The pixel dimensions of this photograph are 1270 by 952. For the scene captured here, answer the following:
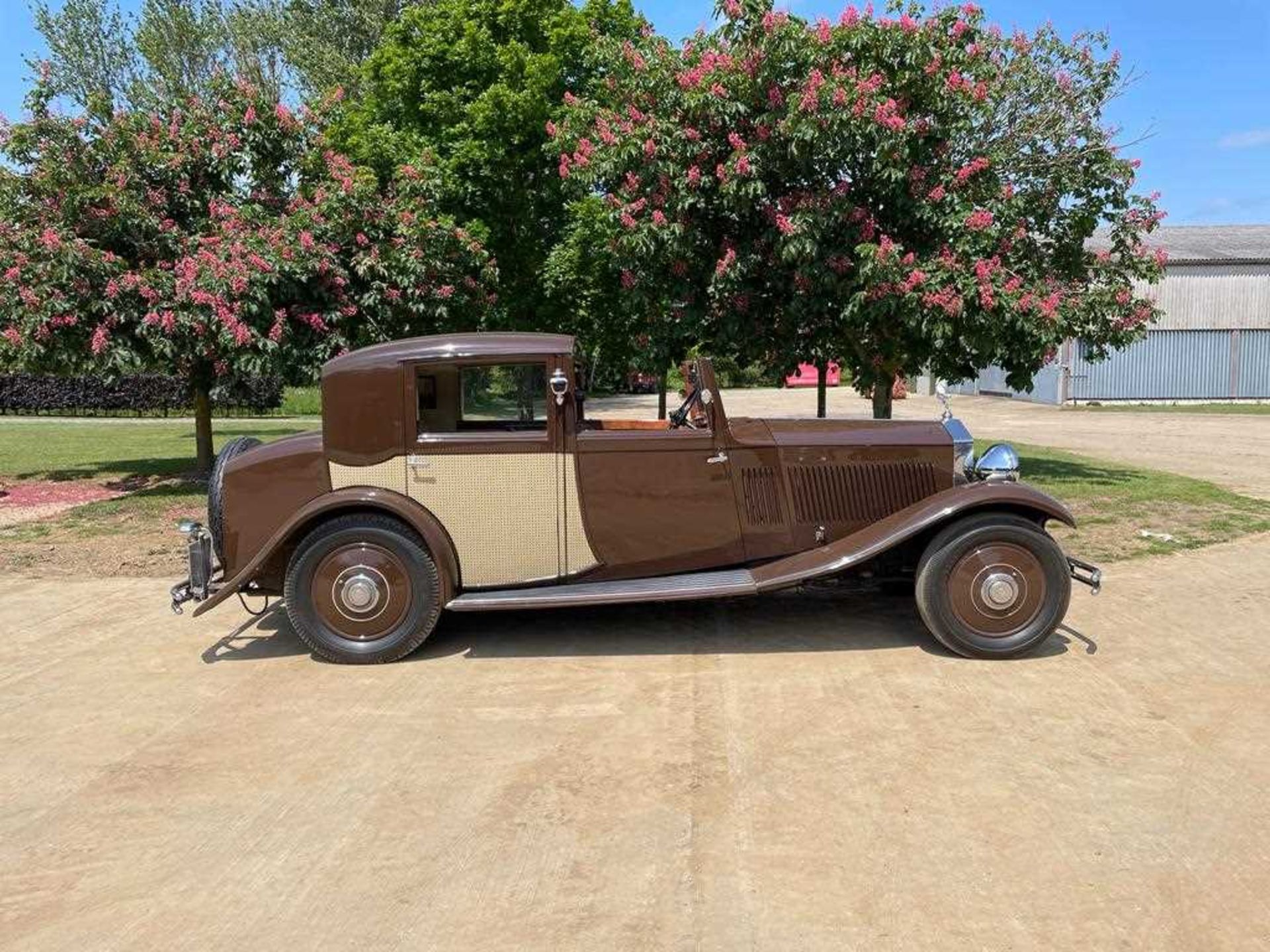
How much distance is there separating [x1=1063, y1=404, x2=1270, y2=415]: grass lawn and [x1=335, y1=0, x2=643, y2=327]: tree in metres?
17.9

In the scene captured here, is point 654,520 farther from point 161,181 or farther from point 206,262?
point 161,181

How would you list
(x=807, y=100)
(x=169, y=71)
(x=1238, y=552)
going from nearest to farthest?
1. (x=1238, y=552)
2. (x=807, y=100)
3. (x=169, y=71)

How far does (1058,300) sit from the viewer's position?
1061 cm

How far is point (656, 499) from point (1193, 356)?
29830 mm

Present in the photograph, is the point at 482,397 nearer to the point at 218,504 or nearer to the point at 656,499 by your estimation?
the point at 656,499

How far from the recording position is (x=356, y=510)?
5441mm

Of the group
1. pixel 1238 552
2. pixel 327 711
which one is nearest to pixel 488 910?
pixel 327 711

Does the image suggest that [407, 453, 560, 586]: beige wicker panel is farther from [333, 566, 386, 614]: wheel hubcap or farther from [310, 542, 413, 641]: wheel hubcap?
[333, 566, 386, 614]: wheel hubcap

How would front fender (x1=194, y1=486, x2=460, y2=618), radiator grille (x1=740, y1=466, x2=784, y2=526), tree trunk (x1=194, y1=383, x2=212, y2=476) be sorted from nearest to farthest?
front fender (x1=194, y1=486, x2=460, y2=618)
radiator grille (x1=740, y1=466, x2=784, y2=526)
tree trunk (x1=194, y1=383, x2=212, y2=476)

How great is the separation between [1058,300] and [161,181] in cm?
1013

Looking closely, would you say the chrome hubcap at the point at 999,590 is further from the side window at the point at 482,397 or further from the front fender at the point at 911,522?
the side window at the point at 482,397

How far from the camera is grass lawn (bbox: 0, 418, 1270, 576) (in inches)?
328

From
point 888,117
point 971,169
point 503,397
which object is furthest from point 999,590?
point 971,169

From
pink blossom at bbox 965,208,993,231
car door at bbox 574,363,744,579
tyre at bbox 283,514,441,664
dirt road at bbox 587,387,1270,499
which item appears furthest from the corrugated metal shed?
tyre at bbox 283,514,441,664
